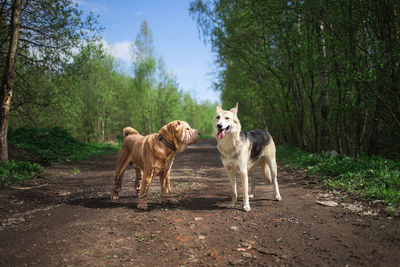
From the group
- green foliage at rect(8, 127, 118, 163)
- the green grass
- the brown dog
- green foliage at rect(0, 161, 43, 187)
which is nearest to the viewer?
the brown dog

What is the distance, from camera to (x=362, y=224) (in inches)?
142

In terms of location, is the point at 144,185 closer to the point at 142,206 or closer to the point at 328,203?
the point at 142,206

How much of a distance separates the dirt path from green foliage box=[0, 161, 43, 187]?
3.92 ft

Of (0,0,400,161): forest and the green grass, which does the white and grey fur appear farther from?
(0,0,400,161): forest

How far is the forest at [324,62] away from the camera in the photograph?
726 centimetres

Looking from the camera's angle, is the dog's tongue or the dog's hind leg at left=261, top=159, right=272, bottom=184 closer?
the dog's tongue

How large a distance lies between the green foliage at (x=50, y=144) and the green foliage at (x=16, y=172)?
2.86 m

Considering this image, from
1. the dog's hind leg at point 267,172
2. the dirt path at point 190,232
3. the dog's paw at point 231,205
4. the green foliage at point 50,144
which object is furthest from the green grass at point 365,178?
the green foliage at point 50,144

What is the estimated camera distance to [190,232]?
3.48 meters

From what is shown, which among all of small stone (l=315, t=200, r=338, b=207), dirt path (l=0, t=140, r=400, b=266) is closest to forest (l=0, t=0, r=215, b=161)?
dirt path (l=0, t=140, r=400, b=266)

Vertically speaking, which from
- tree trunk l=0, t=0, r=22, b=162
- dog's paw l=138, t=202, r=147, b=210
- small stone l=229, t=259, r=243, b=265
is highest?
tree trunk l=0, t=0, r=22, b=162

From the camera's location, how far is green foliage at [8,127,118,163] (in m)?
11.0

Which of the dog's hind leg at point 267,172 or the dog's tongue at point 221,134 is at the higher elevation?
the dog's tongue at point 221,134

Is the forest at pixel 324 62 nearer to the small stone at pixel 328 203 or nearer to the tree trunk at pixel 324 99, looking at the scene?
the tree trunk at pixel 324 99
